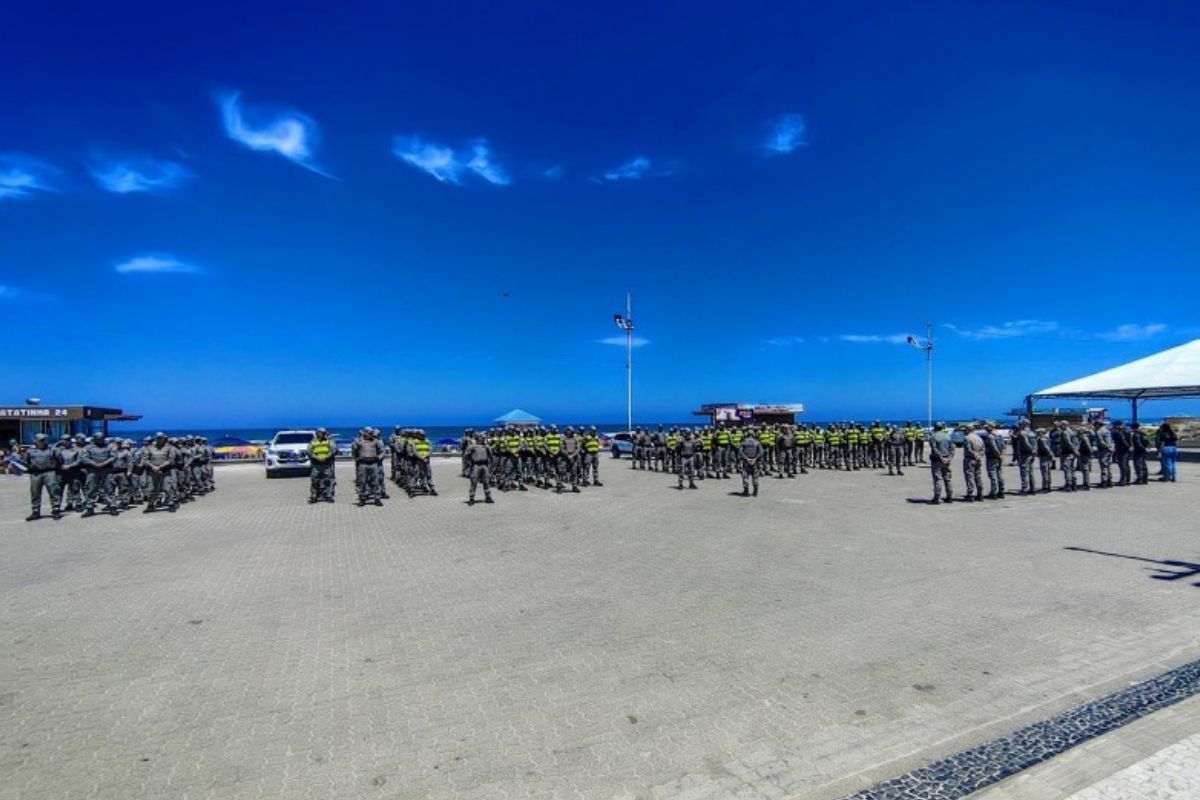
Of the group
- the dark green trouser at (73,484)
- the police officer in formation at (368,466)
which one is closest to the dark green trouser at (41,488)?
the dark green trouser at (73,484)

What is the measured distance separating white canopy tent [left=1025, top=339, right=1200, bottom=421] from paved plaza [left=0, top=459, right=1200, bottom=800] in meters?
27.5

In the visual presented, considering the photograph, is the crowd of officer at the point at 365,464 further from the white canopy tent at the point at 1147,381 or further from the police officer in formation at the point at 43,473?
the white canopy tent at the point at 1147,381

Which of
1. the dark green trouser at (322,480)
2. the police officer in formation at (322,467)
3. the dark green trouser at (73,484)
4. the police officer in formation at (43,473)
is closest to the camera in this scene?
the police officer in formation at (43,473)

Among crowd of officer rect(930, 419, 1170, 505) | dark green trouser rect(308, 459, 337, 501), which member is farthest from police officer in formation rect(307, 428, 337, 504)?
crowd of officer rect(930, 419, 1170, 505)

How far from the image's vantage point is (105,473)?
574 inches

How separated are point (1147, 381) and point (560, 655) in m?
38.5

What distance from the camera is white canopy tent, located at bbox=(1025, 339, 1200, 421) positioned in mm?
30812

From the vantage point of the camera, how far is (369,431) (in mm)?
15711

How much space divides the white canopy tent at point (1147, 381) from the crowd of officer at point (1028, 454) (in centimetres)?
1466

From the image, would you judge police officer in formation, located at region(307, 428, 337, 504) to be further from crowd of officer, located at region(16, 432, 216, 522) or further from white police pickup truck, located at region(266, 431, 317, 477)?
white police pickup truck, located at region(266, 431, 317, 477)

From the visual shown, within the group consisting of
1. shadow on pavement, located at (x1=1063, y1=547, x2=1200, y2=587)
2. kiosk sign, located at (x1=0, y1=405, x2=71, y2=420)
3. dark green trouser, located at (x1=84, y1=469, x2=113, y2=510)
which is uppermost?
kiosk sign, located at (x1=0, y1=405, x2=71, y2=420)

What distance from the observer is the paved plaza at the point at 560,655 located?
3.70 meters

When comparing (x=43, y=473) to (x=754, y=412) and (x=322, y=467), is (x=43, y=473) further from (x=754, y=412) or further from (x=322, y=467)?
(x=754, y=412)

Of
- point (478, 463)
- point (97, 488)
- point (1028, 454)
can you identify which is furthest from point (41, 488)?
point (1028, 454)
